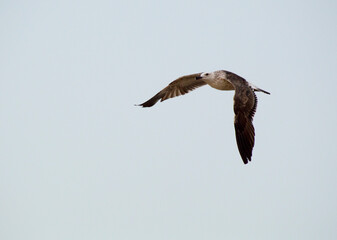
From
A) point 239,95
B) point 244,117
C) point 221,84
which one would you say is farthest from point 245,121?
point 221,84

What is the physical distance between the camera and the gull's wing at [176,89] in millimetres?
17938

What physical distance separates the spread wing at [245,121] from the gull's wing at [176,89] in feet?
12.4

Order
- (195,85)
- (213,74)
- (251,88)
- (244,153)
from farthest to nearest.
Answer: (195,85), (213,74), (251,88), (244,153)

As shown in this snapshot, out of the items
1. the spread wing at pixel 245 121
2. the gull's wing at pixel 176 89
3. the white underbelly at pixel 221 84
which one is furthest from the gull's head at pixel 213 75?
the spread wing at pixel 245 121

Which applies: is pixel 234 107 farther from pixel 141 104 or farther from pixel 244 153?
pixel 141 104

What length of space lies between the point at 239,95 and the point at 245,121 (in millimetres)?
745

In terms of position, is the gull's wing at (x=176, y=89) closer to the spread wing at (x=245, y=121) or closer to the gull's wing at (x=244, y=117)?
the gull's wing at (x=244, y=117)

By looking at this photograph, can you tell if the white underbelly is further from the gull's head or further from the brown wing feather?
the brown wing feather

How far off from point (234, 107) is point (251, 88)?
1.02m

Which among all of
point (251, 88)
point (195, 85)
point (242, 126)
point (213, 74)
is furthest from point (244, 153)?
point (195, 85)

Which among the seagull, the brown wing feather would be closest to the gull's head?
the seagull

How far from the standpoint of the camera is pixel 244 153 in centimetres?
1332

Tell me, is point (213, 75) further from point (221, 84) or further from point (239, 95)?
point (239, 95)

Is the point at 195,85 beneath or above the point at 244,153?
above
